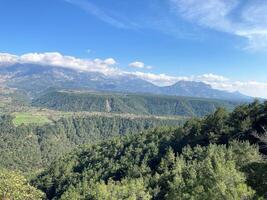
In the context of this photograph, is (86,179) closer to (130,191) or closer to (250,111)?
(130,191)

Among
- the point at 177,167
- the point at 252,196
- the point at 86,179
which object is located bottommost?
the point at 86,179

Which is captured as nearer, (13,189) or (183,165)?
(13,189)

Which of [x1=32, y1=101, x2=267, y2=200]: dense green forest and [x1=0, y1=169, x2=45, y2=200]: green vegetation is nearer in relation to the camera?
[x1=32, y1=101, x2=267, y2=200]: dense green forest

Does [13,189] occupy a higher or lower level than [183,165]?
higher

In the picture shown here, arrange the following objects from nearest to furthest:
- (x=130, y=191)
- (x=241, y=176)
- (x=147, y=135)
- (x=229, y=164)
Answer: (x=241, y=176)
(x=229, y=164)
(x=130, y=191)
(x=147, y=135)

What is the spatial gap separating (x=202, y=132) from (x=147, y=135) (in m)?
49.7

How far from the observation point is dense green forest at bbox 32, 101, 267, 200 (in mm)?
63094

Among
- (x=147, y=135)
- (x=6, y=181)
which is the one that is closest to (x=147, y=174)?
(x=147, y=135)

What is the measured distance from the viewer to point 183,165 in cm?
11288

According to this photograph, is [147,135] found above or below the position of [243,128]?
below

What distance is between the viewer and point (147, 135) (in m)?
188

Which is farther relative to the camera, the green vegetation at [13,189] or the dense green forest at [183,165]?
the green vegetation at [13,189]

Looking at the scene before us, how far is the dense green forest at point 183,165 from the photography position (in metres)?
63.1

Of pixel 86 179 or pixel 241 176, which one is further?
pixel 86 179
